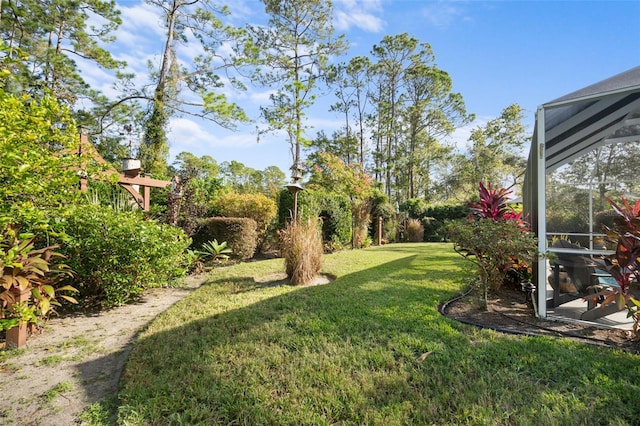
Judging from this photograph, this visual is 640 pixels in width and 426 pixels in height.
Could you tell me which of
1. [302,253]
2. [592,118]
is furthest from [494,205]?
[302,253]

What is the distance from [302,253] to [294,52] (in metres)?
17.6

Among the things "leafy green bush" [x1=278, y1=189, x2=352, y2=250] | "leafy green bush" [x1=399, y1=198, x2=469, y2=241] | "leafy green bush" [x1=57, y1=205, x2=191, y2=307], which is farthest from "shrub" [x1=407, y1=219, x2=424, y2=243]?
"leafy green bush" [x1=57, y1=205, x2=191, y2=307]

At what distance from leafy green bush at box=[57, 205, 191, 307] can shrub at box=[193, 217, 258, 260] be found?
3.09 meters

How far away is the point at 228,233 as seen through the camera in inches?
Answer: 291

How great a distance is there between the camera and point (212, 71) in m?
14.0

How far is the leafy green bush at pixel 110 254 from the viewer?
3689 millimetres

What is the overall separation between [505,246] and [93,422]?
409cm

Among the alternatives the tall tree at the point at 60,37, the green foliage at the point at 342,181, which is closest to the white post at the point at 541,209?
the green foliage at the point at 342,181

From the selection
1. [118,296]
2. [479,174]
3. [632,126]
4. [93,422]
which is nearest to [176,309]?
[118,296]

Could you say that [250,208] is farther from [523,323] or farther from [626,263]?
[626,263]

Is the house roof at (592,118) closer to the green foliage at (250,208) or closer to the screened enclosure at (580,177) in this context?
the screened enclosure at (580,177)

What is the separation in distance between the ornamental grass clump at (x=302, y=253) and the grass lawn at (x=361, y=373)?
1559 mm

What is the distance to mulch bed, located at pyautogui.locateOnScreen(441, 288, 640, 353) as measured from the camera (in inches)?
110

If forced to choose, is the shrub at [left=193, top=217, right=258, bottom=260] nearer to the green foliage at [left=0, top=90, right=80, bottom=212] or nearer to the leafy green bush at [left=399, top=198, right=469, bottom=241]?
the green foliage at [left=0, top=90, right=80, bottom=212]
